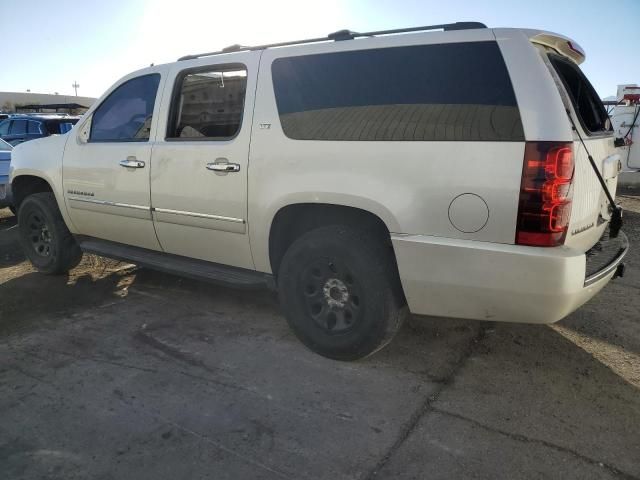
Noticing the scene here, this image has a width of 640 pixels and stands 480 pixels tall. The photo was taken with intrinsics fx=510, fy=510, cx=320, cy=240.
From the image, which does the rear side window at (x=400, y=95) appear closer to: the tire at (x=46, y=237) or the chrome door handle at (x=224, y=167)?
the chrome door handle at (x=224, y=167)

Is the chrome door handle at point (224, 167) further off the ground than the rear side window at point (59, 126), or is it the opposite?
the rear side window at point (59, 126)

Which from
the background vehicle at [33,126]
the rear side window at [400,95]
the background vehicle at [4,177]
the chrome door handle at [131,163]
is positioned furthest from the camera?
the background vehicle at [33,126]

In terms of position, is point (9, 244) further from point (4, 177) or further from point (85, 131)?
point (85, 131)

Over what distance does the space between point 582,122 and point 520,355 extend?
1514 millimetres

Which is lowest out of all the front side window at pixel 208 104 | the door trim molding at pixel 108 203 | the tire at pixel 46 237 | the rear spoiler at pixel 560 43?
the tire at pixel 46 237

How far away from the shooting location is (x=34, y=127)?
39.9 ft

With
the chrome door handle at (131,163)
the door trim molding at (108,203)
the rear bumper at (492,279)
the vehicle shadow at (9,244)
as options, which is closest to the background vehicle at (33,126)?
the vehicle shadow at (9,244)

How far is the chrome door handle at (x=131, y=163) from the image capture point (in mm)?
4023

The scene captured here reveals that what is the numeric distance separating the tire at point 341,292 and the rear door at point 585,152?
1018 mm

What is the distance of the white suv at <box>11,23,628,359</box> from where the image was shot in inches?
101

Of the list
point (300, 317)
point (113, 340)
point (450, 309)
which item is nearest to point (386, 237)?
point (450, 309)

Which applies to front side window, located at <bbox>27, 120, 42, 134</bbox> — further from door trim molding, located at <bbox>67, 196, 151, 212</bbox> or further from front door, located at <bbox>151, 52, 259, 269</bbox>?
front door, located at <bbox>151, 52, 259, 269</bbox>

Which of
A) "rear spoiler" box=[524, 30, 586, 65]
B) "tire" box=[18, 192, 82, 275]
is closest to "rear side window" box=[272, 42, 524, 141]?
"rear spoiler" box=[524, 30, 586, 65]

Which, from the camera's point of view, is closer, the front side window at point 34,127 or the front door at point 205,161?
the front door at point 205,161
